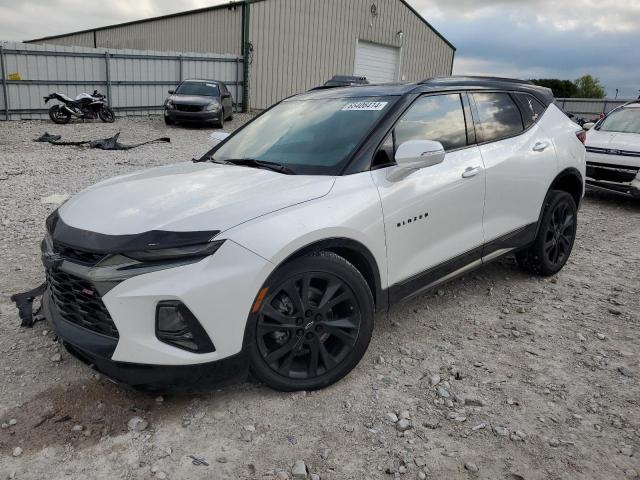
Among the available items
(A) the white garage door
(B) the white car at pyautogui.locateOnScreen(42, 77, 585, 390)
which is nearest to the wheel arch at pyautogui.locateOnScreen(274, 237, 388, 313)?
(B) the white car at pyautogui.locateOnScreen(42, 77, 585, 390)

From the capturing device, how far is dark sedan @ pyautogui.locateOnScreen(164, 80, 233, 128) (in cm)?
1614

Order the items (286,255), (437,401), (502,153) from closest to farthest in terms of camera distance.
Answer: (286,255) < (437,401) < (502,153)

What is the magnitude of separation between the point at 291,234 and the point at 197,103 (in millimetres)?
14605

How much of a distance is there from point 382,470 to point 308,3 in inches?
905

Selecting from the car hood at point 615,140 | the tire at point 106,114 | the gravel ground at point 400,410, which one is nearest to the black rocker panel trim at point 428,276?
the gravel ground at point 400,410

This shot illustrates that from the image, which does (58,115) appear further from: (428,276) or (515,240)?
(428,276)

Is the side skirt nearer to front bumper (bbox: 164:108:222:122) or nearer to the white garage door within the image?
front bumper (bbox: 164:108:222:122)

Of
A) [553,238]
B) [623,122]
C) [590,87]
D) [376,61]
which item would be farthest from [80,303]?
[590,87]

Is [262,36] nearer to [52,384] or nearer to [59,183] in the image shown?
[59,183]

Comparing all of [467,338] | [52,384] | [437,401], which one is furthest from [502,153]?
[52,384]

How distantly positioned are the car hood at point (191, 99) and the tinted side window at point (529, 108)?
518 inches

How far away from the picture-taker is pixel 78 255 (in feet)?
8.30

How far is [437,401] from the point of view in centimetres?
285

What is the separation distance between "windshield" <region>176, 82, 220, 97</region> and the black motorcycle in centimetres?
246
